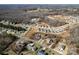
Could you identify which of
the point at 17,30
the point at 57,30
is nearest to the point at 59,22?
the point at 57,30

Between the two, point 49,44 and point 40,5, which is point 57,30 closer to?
point 49,44

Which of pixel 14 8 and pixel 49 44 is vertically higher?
pixel 14 8

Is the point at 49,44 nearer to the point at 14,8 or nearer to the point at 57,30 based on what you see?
the point at 57,30
